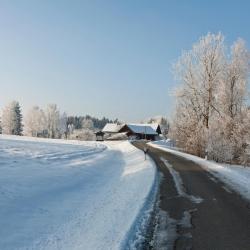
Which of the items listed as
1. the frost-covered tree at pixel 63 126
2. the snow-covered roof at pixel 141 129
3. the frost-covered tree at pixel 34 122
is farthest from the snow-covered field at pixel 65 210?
the frost-covered tree at pixel 63 126

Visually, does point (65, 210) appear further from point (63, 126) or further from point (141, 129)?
point (63, 126)

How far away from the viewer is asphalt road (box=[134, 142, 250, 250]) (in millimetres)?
8672

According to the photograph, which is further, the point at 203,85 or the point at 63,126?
the point at 63,126

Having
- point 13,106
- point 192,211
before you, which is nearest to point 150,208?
point 192,211

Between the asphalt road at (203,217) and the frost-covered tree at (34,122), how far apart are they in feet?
398

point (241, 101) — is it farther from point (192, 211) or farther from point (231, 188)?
point (192, 211)

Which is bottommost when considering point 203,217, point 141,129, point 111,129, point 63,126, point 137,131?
point 203,217

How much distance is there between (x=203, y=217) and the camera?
11.2 m

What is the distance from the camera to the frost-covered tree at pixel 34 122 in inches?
5340

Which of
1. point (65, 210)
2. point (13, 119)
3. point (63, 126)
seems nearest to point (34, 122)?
point (13, 119)

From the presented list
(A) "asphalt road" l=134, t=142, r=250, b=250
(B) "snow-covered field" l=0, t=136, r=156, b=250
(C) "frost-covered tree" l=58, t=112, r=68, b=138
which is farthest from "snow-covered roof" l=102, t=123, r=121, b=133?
(A) "asphalt road" l=134, t=142, r=250, b=250

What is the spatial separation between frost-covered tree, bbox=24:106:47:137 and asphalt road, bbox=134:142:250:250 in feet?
398

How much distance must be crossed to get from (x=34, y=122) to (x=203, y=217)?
129 meters

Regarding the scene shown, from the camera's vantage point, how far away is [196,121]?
4509cm
